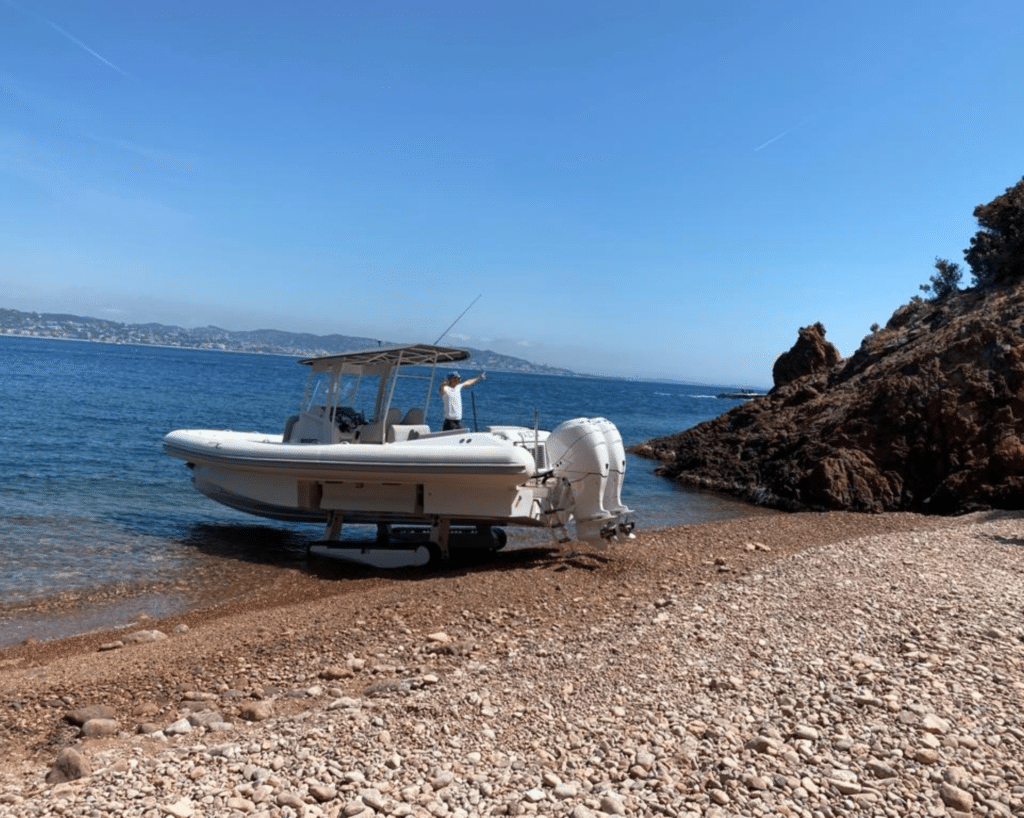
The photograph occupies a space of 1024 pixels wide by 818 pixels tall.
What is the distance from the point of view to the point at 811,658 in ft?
18.5

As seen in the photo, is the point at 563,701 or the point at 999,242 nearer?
the point at 563,701

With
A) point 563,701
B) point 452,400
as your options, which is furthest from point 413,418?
point 563,701

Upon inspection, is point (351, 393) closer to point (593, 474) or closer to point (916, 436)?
point (593, 474)

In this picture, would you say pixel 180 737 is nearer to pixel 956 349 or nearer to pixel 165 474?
pixel 165 474

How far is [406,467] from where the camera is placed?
34.9 ft

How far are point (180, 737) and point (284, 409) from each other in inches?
1340

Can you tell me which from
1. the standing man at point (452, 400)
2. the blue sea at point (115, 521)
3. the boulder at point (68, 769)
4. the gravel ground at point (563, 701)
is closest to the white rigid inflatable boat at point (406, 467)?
the standing man at point (452, 400)

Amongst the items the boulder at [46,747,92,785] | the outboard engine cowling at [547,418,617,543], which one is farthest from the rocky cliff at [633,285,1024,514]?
the boulder at [46,747,92,785]

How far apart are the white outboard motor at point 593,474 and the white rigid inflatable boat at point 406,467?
12 mm

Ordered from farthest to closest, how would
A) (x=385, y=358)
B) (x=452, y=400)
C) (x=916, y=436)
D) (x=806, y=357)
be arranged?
1. (x=806, y=357)
2. (x=916, y=436)
3. (x=385, y=358)
4. (x=452, y=400)

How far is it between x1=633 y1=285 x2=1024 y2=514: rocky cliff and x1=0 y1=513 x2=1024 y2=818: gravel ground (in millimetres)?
6936

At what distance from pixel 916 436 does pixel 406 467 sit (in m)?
11.2

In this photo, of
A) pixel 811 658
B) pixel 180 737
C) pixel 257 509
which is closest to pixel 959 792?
pixel 811 658

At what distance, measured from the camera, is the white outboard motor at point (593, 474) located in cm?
970
